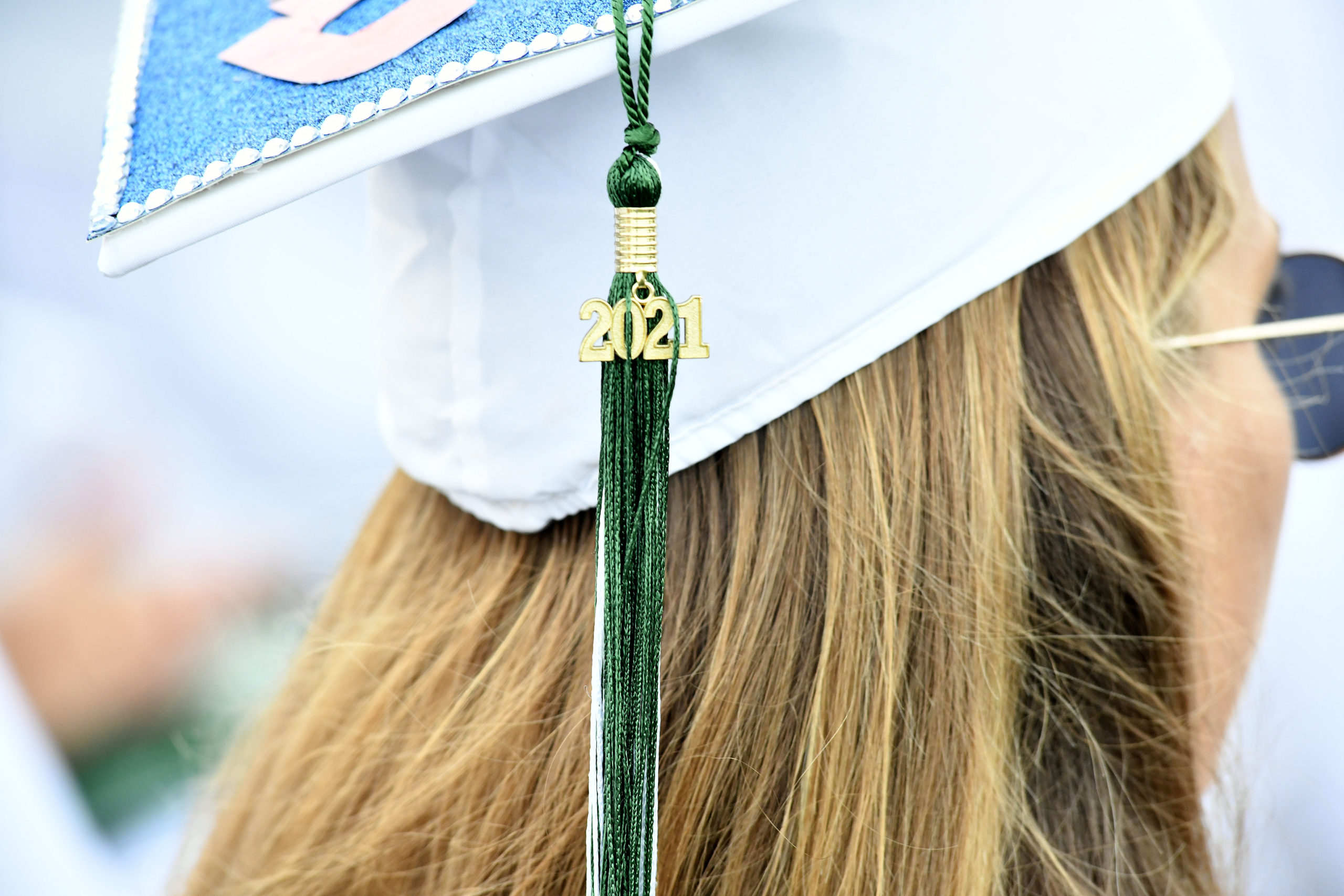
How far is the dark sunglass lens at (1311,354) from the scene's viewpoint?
71 centimetres

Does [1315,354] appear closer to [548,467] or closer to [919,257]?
[919,257]

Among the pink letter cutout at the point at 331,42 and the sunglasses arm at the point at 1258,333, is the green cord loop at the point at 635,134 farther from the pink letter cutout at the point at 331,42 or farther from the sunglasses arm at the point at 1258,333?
the sunglasses arm at the point at 1258,333

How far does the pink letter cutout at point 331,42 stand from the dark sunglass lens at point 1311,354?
2.13 ft

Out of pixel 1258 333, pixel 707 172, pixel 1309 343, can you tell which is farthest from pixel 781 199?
pixel 1309 343

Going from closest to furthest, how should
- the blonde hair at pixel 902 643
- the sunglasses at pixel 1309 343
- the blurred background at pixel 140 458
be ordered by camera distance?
the blonde hair at pixel 902 643 < the sunglasses at pixel 1309 343 < the blurred background at pixel 140 458

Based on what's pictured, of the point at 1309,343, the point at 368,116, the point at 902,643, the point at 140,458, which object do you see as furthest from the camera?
the point at 140,458

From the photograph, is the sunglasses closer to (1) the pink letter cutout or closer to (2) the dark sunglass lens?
(2) the dark sunglass lens

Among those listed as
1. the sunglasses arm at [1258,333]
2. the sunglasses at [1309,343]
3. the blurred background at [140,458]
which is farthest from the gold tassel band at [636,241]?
the blurred background at [140,458]

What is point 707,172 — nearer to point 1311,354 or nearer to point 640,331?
point 640,331

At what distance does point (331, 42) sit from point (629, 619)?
32 centimetres

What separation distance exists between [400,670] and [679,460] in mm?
295

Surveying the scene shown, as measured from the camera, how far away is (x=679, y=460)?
1.71ft

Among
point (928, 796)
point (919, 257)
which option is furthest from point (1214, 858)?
point (919, 257)

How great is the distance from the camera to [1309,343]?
72 cm
